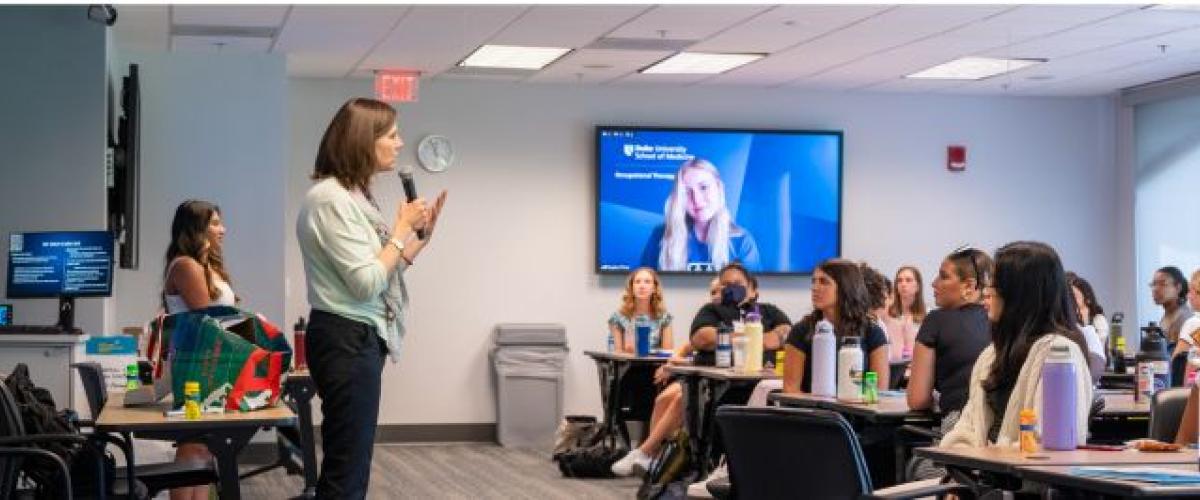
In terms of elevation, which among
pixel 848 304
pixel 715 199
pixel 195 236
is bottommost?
pixel 848 304

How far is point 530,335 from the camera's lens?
12469mm

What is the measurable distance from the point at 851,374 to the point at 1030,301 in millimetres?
1849

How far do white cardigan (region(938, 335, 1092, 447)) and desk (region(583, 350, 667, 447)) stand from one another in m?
5.54

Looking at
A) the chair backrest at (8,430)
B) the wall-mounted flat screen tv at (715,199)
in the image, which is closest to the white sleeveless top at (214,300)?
the chair backrest at (8,430)

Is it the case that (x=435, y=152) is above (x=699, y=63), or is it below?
below

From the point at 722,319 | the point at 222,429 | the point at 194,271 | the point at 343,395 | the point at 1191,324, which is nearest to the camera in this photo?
the point at 343,395

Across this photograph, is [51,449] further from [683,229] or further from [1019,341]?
[683,229]

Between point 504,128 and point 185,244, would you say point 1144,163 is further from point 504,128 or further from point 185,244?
point 185,244

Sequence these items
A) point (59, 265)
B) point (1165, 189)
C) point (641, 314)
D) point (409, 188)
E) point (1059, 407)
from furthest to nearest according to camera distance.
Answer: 1. point (1165, 189)
2. point (641, 314)
3. point (59, 265)
4. point (409, 188)
5. point (1059, 407)

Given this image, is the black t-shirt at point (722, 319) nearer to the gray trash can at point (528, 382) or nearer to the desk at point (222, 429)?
the gray trash can at point (528, 382)

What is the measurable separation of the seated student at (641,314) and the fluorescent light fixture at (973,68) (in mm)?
2610

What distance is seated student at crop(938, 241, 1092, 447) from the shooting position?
4.49m

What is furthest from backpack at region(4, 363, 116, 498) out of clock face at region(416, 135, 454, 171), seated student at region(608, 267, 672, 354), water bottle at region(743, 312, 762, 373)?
clock face at region(416, 135, 454, 171)

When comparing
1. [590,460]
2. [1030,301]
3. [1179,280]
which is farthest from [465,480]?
[1030,301]
